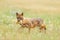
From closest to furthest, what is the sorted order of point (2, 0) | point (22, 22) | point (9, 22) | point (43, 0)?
point (22, 22) → point (9, 22) → point (2, 0) → point (43, 0)

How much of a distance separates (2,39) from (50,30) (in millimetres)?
3639

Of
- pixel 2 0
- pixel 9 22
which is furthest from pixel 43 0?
pixel 9 22

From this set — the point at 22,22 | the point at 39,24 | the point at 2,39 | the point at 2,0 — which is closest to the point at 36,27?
the point at 39,24

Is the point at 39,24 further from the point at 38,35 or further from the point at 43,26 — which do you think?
the point at 38,35

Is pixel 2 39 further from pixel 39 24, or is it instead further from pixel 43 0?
pixel 43 0

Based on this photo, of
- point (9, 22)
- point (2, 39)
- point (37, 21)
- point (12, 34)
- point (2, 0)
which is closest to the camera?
point (2, 39)

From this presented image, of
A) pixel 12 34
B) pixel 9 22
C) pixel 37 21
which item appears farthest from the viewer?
pixel 9 22

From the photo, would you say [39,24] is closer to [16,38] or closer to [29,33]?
[29,33]

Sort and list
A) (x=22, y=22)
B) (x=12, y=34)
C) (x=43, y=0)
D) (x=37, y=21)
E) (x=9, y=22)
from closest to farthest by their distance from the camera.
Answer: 1. (x=12, y=34)
2. (x=22, y=22)
3. (x=37, y=21)
4. (x=9, y=22)
5. (x=43, y=0)

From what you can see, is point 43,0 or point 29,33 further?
point 43,0

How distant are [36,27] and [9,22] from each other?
78.1 inches

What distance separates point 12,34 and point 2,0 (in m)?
21.2

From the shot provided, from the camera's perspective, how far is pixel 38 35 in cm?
1234

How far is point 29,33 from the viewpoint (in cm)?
1279
